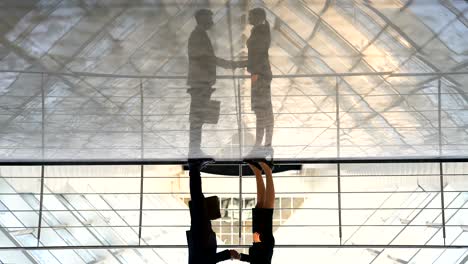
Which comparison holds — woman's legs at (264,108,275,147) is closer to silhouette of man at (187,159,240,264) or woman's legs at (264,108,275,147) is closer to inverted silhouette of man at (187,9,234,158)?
inverted silhouette of man at (187,9,234,158)

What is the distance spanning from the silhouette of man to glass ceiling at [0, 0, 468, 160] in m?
0.19

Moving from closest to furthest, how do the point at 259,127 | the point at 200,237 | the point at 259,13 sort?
the point at 259,13 < the point at 259,127 < the point at 200,237

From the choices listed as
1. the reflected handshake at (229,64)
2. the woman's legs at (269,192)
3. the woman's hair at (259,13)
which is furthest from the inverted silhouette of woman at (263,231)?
the woman's hair at (259,13)

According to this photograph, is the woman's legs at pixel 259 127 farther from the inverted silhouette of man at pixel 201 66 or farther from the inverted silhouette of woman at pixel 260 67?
the inverted silhouette of man at pixel 201 66

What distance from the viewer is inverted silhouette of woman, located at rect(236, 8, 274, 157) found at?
2.59 feet

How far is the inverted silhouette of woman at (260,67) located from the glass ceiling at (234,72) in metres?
0.01

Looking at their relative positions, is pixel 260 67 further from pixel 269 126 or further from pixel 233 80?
pixel 269 126

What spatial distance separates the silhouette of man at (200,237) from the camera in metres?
1.78

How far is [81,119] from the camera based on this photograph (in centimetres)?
152

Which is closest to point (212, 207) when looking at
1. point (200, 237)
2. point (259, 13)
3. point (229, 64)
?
point (200, 237)

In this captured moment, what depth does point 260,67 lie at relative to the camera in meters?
0.99

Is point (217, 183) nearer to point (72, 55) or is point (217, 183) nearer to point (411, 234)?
point (411, 234)

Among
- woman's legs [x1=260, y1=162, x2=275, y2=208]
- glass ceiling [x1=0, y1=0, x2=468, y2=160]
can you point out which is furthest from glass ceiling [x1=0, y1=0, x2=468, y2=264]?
woman's legs [x1=260, y1=162, x2=275, y2=208]

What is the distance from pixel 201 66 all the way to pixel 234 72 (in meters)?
0.07
